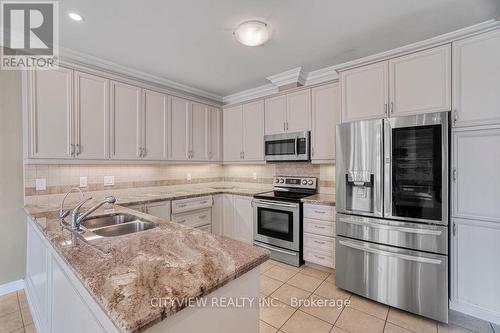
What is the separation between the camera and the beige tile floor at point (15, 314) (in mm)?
1900

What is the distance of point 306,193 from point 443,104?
184cm

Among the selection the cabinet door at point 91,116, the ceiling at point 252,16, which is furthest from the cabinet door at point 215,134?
the cabinet door at point 91,116

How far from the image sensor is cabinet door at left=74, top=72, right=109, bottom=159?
2.51 m

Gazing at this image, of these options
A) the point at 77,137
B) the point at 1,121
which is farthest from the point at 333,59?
the point at 1,121

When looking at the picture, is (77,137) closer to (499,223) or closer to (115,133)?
(115,133)

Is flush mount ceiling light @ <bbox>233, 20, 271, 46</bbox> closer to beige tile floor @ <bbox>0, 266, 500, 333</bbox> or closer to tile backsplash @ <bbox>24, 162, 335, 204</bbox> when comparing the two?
tile backsplash @ <bbox>24, 162, 335, 204</bbox>

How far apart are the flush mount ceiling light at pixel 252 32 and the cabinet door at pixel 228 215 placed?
2272 mm

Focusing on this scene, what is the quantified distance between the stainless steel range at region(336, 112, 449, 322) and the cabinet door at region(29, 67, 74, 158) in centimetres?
289

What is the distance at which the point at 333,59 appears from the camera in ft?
9.16

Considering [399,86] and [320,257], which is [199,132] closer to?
[320,257]

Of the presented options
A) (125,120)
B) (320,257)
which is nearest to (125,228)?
(125,120)

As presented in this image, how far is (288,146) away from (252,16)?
1740 mm

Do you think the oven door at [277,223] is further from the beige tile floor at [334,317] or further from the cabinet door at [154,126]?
the cabinet door at [154,126]

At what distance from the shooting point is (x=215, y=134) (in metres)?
4.03
